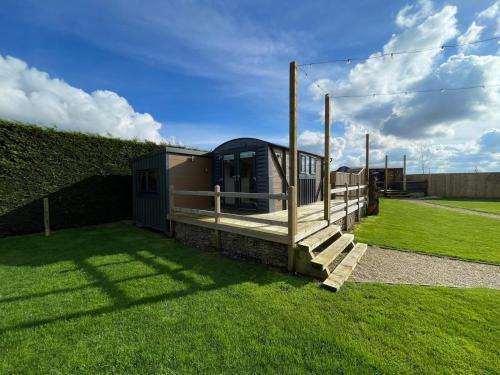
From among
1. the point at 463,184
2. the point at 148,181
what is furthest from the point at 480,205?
the point at 148,181

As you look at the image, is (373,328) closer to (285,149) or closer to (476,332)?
(476,332)

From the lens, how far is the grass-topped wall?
22.6 ft

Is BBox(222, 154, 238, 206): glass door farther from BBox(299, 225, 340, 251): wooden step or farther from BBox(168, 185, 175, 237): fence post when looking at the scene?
BBox(299, 225, 340, 251): wooden step

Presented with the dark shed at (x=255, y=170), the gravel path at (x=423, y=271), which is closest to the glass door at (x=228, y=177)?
the dark shed at (x=255, y=170)

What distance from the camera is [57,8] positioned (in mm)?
5262

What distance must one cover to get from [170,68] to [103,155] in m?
4.34

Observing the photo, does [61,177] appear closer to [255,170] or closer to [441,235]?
[255,170]

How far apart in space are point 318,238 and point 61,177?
29.0 ft

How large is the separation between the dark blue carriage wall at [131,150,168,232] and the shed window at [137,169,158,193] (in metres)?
0.14

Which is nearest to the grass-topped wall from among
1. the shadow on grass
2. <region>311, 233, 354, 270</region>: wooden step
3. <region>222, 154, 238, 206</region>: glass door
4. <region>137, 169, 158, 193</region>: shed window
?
the shadow on grass

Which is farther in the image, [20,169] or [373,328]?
[20,169]

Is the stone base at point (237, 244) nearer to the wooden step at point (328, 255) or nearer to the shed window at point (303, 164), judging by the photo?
the wooden step at point (328, 255)

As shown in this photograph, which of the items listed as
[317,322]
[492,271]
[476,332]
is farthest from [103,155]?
[492,271]

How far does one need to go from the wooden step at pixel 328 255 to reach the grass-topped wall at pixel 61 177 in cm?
852
